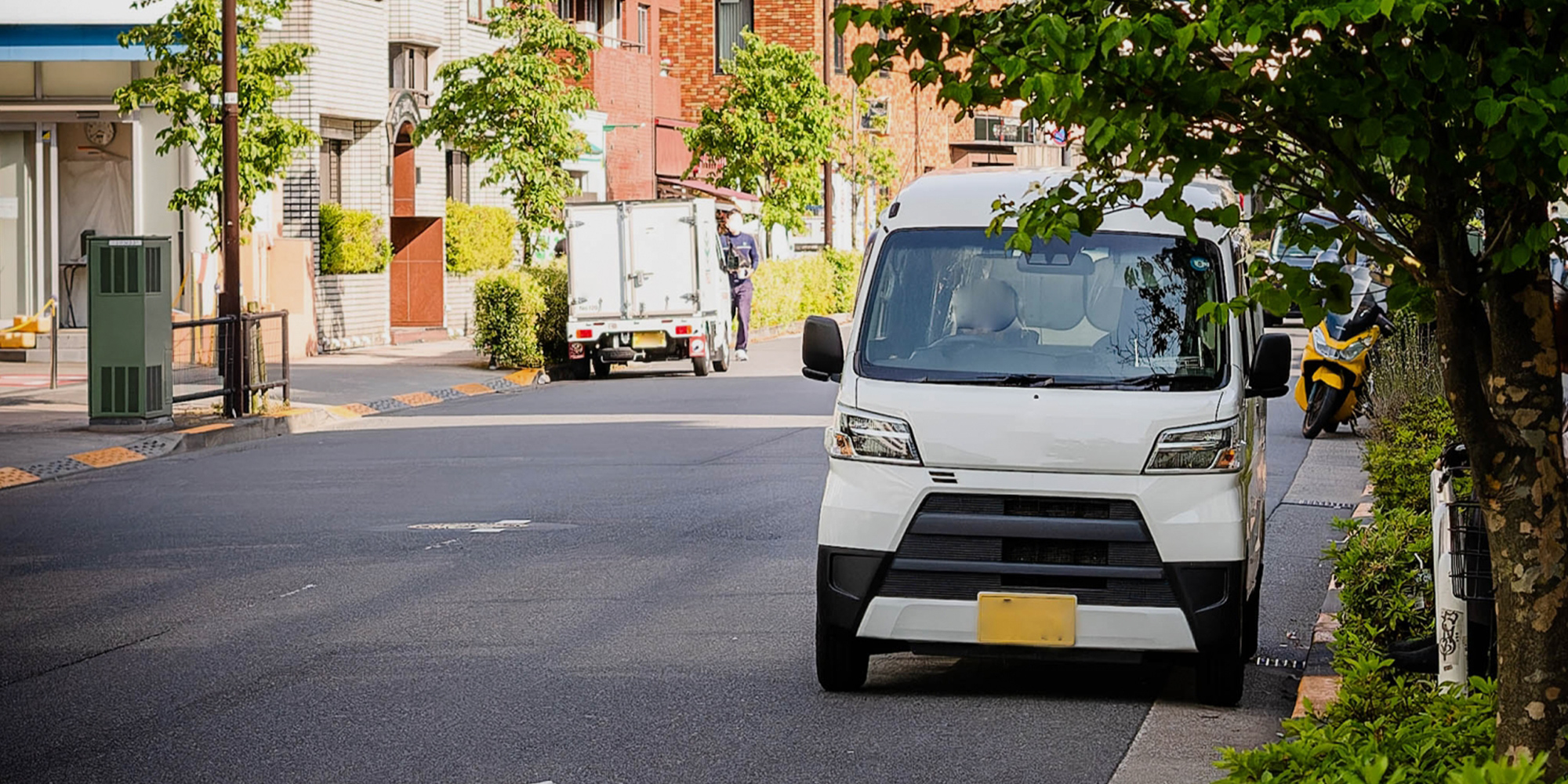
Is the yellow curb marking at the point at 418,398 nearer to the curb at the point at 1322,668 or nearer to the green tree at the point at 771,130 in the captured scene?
the curb at the point at 1322,668

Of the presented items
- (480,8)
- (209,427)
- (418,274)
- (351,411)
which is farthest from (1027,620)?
(480,8)

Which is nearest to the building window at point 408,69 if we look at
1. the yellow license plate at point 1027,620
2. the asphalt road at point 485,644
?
the asphalt road at point 485,644

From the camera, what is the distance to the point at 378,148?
33156mm

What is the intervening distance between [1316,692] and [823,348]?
7.31ft

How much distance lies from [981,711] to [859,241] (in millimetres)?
55314

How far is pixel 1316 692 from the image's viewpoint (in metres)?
7.34

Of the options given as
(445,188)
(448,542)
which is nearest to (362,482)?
(448,542)

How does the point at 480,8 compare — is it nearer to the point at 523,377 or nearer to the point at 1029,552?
the point at 523,377

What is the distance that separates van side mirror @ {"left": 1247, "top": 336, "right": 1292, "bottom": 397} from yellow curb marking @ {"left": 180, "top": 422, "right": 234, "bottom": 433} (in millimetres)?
12744

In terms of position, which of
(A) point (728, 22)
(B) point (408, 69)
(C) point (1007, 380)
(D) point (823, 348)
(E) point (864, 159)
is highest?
(A) point (728, 22)

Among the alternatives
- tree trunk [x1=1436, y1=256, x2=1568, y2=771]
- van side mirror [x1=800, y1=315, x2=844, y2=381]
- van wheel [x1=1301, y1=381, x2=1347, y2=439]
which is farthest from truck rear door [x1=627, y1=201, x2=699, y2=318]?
tree trunk [x1=1436, y1=256, x2=1568, y2=771]

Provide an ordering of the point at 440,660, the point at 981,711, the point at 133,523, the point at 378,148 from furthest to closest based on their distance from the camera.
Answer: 1. the point at 378,148
2. the point at 133,523
3. the point at 440,660
4. the point at 981,711

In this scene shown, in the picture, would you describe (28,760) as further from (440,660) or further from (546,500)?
(546,500)

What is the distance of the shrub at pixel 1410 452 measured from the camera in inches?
401
